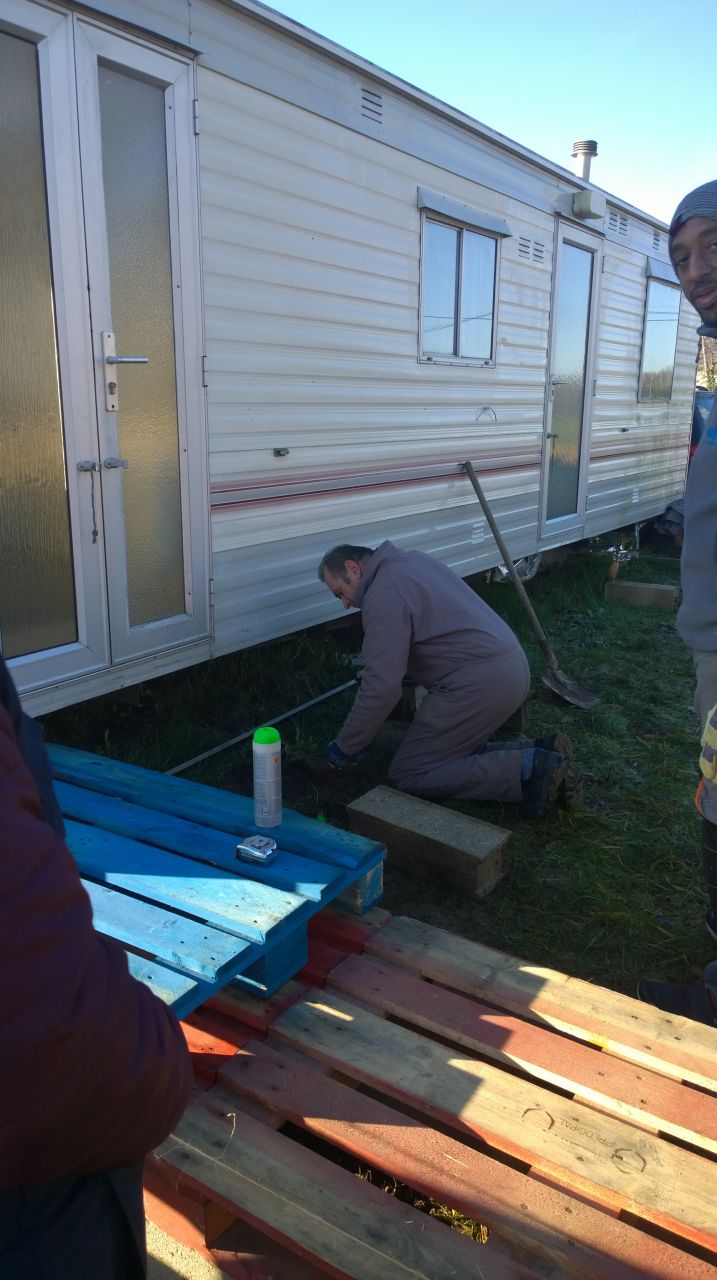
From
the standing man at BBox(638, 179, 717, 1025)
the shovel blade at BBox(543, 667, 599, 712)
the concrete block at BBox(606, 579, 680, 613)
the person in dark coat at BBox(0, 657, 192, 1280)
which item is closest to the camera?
the person in dark coat at BBox(0, 657, 192, 1280)

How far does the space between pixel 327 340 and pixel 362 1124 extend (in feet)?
12.3

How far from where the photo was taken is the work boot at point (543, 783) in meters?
3.75

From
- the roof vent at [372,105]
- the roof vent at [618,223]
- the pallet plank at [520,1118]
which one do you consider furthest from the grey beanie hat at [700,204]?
the roof vent at [618,223]

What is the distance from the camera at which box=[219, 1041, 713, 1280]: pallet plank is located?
1.67 meters

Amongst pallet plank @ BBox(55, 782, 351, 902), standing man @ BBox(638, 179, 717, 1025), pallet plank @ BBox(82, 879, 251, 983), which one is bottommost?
pallet plank @ BBox(55, 782, 351, 902)

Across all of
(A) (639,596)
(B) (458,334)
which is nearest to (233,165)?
(B) (458,334)

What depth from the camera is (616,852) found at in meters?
3.66

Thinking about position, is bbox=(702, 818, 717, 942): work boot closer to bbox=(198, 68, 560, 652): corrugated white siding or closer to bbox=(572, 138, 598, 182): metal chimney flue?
bbox=(198, 68, 560, 652): corrugated white siding

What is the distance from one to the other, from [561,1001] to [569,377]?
6.27 meters

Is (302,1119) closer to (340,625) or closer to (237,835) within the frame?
(237,835)

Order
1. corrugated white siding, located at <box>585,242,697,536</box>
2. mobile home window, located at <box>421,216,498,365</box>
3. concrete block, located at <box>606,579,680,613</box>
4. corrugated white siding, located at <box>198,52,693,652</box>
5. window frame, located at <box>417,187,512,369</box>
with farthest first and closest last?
corrugated white siding, located at <box>585,242,697,536</box>, concrete block, located at <box>606,579,680,613</box>, mobile home window, located at <box>421,216,498,365</box>, window frame, located at <box>417,187,512,369</box>, corrugated white siding, located at <box>198,52,693,652</box>

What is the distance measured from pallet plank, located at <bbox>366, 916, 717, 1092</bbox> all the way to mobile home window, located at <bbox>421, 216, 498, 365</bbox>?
388 centimetres

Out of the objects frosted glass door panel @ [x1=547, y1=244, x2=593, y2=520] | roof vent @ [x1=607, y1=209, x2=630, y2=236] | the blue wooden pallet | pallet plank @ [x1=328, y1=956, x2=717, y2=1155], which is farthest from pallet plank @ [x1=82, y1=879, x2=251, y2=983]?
roof vent @ [x1=607, y1=209, x2=630, y2=236]

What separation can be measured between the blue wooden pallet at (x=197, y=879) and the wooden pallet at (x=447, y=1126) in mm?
204
